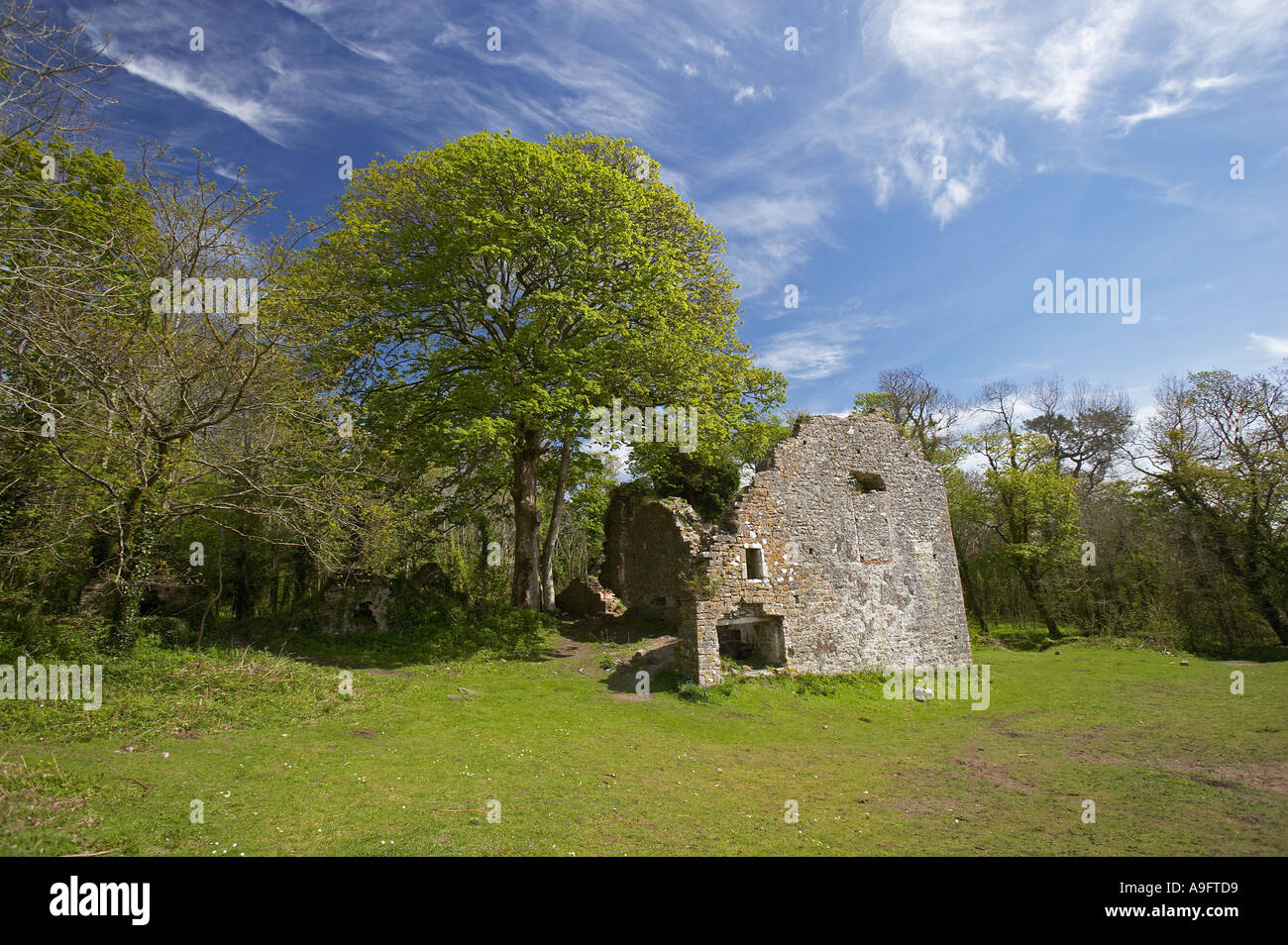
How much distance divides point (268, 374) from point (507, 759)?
8673 millimetres

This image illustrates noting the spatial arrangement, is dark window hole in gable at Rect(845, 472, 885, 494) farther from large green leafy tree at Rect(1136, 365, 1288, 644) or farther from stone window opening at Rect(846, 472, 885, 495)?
large green leafy tree at Rect(1136, 365, 1288, 644)

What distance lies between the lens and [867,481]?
18969 mm

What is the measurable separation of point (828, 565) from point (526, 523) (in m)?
9.36

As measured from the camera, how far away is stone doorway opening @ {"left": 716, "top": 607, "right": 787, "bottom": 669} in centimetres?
1570

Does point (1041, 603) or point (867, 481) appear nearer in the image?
point (867, 481)

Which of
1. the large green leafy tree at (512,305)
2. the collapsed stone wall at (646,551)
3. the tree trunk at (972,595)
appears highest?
the large green leafy tree at (512,305)

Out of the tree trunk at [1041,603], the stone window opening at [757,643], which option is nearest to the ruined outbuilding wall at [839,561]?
the stone window opening at [757,643]

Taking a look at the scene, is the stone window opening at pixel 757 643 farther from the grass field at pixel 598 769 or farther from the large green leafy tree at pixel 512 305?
the large green leafy tree at pixel 512 305

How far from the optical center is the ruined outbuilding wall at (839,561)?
15203 mm

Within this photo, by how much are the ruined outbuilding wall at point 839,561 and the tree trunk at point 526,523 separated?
6.43 m

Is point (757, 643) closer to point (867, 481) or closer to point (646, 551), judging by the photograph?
point (867, 481)

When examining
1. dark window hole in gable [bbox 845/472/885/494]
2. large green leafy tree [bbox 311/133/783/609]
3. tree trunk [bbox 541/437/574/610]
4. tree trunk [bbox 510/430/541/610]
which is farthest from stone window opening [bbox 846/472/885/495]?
tree trunk [bbox 510/430/541/610]

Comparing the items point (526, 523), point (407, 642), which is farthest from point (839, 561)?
point (407, 642)

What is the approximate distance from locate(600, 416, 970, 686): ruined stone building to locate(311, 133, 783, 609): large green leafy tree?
3602 millimetres
